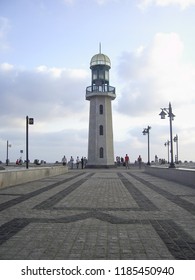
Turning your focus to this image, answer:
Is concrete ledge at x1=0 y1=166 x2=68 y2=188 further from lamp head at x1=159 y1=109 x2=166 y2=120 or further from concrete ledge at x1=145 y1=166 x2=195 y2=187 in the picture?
lamp head at x1=159 y1=109 x2=166 y2=120

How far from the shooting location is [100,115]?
46.8 m

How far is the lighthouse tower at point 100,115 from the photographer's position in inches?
1805

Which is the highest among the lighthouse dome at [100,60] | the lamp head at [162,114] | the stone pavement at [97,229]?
the lighthouse dome at [100,60]

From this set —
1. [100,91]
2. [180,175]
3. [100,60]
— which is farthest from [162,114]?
[100,60]

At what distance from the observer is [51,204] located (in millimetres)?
10039

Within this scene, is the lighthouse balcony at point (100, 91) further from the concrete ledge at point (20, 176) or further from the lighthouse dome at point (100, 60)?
the concrete ledge at point (20, 176)

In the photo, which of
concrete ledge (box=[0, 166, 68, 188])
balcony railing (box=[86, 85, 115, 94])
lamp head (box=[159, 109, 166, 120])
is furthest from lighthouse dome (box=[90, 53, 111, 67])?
concrete ledge (box=[0, 166, 68, 188])

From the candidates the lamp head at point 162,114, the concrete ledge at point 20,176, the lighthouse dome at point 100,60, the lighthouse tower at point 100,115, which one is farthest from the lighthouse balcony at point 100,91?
the lamp head at point 162,114

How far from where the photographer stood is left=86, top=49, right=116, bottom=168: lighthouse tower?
45844 millimetres

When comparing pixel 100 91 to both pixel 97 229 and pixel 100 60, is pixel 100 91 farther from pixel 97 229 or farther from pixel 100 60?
pixel 97 229

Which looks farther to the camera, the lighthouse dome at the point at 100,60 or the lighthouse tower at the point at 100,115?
the lighthouse dome at the point at 100,60
